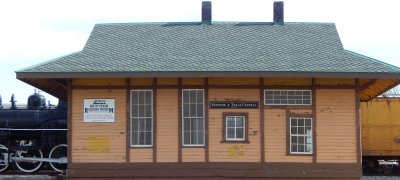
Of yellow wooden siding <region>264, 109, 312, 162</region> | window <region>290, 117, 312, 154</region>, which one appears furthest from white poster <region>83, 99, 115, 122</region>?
window <region>290, 117, 312, 154</region>

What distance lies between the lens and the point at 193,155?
17891mm

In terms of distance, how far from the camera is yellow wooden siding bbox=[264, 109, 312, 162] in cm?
1792

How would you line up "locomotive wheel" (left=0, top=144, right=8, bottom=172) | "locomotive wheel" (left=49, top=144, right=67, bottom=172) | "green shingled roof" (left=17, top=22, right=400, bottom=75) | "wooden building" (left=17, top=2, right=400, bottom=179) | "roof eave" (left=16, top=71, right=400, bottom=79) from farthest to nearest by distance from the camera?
"locomotive wheel" (left=0, top=144, right=8, bottom=172) < "locomotive wheel" (left=49, top=144, right=67, bottom=172) < "wooden building" (left=17, top=2, right=400, bottom=179) < "green shingled roof" (left=17, top=22, right=400, bottom=75) < "roof eave" (left=16, top=71, right=400, bottom=79)

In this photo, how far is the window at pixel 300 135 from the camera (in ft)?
59.0

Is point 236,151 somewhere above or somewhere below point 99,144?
below

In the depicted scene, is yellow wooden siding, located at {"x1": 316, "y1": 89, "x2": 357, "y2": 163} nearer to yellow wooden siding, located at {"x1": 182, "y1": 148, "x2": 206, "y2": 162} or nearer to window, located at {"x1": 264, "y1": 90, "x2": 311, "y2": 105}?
window, located at {"x1": 264, "y1": 90, "x2": 311, "y2": 105}

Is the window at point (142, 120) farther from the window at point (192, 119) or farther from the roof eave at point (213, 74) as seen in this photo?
the roof eave at point (213, 74)

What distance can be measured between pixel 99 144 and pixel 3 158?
647 centimetres

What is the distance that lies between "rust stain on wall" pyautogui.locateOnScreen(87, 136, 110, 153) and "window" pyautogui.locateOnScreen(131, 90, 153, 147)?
2.19 feet

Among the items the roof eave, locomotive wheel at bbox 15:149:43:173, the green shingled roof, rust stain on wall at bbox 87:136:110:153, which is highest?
the green shingled roof

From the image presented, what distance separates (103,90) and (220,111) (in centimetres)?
308

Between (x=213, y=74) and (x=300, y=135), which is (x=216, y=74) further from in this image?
(x=300, y=135)

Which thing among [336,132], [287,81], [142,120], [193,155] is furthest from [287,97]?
[142,120]

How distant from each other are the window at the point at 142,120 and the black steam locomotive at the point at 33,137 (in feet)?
15.9
